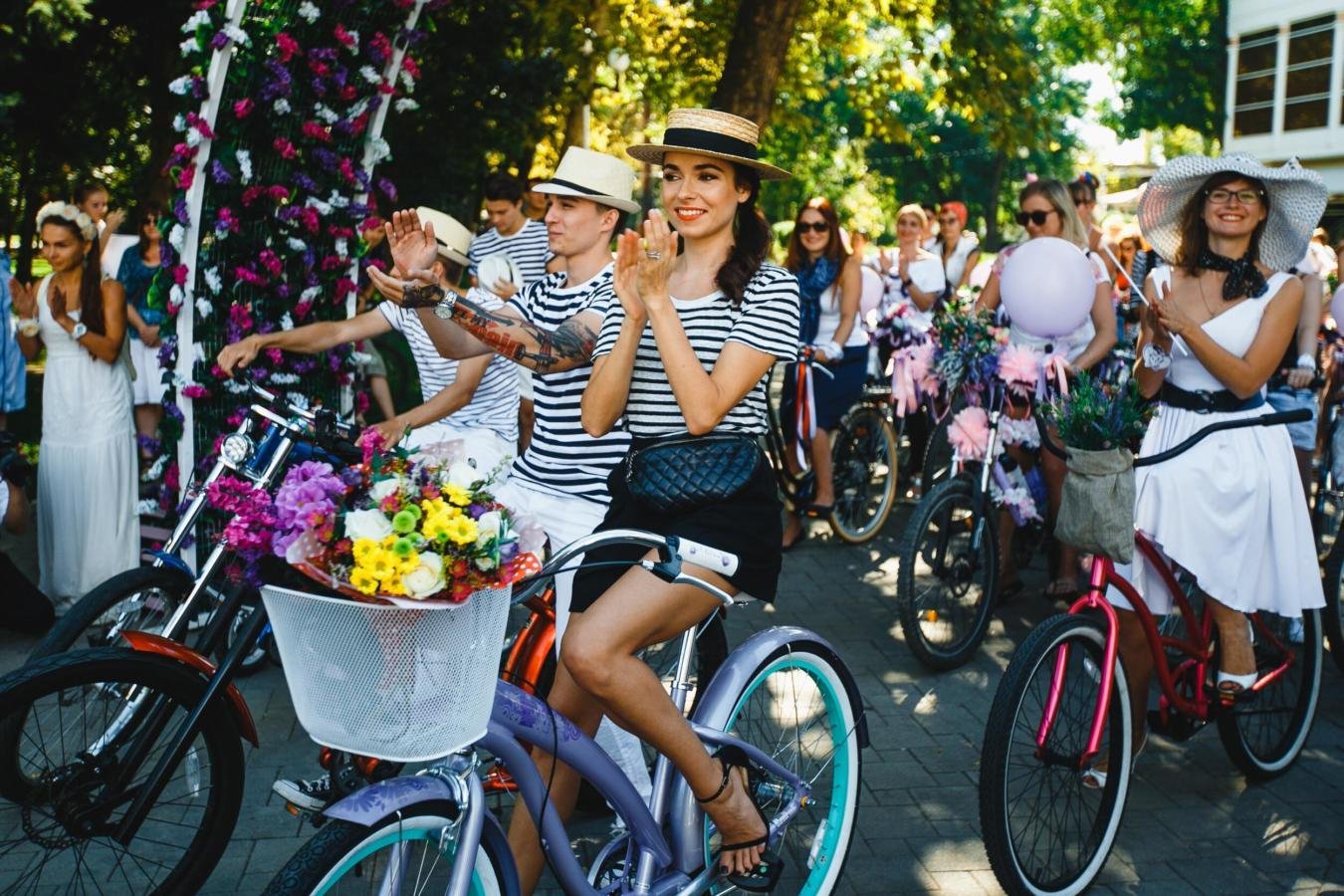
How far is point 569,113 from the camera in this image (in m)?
19.7

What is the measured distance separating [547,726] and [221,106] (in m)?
4.10

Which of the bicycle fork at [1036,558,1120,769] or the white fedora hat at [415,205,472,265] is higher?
the white fedora hat at [415,205,472,265]

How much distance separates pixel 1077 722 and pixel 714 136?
198 cm

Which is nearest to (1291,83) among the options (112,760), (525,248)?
(525,248)

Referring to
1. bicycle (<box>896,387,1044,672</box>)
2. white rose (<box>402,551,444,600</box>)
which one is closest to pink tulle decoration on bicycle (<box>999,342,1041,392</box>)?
bicycle (<box>896,387,1044,672</box>)

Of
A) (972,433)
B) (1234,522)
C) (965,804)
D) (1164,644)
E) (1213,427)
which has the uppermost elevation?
(1213,427)

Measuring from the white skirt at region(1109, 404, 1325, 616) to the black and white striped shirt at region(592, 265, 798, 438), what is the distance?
1.70 metres

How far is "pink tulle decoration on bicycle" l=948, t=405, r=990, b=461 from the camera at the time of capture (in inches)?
232

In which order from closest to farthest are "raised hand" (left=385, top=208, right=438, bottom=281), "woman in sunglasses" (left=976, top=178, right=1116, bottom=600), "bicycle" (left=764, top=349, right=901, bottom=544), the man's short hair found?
"raised hand" (left=385, top=208, right=438, bottom=281) < "woman in sunglasses" (left=976, top=178, right=1116, bottom=600) < "bicycle" (left=764, top=349, right=901, bottom=544) < the man's short hair

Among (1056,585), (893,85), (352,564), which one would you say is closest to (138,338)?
(1056,585)

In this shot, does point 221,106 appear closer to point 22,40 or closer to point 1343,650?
point 1343,650

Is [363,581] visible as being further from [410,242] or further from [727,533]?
[410,242]

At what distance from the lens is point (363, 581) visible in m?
2.13

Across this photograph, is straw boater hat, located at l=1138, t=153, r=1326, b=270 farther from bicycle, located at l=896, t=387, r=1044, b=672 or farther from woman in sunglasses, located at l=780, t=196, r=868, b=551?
woman in sunglasses, located at l=780, t=196, r=868, b=551
